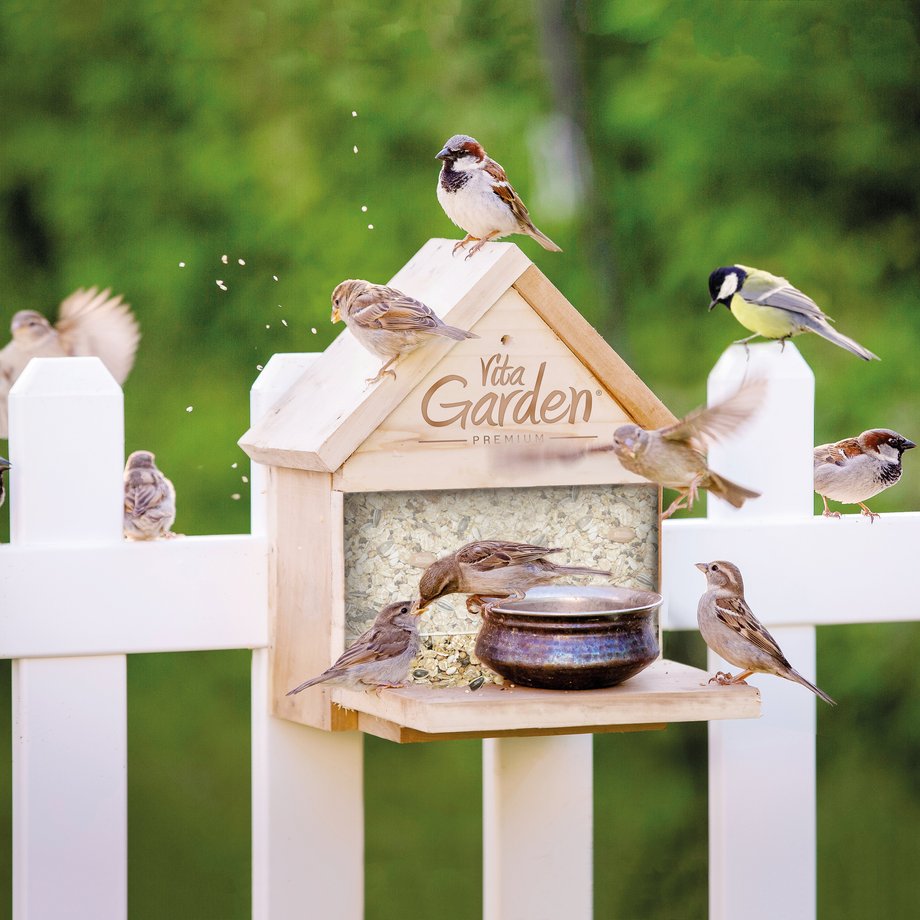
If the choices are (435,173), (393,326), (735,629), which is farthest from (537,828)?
(435,173)

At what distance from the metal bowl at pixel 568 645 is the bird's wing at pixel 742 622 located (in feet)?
0.89

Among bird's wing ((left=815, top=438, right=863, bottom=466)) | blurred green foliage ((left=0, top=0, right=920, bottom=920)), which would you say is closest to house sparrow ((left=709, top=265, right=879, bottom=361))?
bird's wing ((left=815, top=438, right=863, bottom=466))

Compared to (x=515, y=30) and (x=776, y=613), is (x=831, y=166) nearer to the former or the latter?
(x=515, y=30)

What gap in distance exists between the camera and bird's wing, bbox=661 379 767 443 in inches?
137

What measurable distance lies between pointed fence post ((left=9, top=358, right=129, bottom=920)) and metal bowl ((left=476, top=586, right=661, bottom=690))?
80cm

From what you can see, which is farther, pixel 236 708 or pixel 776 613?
pixel 236 708

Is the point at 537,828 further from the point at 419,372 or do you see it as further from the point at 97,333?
the point at 97,333

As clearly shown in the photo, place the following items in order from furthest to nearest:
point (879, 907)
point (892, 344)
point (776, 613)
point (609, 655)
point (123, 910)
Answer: point (879, 907)
point (892, 344)
point (776, 613)
point (123, 910)
point (609, 655)

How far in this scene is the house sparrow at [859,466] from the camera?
470cm

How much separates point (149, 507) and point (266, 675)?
835mm

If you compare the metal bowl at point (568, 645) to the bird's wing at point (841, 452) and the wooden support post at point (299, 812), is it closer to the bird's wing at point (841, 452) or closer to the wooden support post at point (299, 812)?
the wooden support post at point (299, 812)

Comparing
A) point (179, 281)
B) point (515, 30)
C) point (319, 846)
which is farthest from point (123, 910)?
point (515, 30)

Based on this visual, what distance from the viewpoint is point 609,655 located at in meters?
3.31

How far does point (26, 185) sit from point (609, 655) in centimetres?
512
